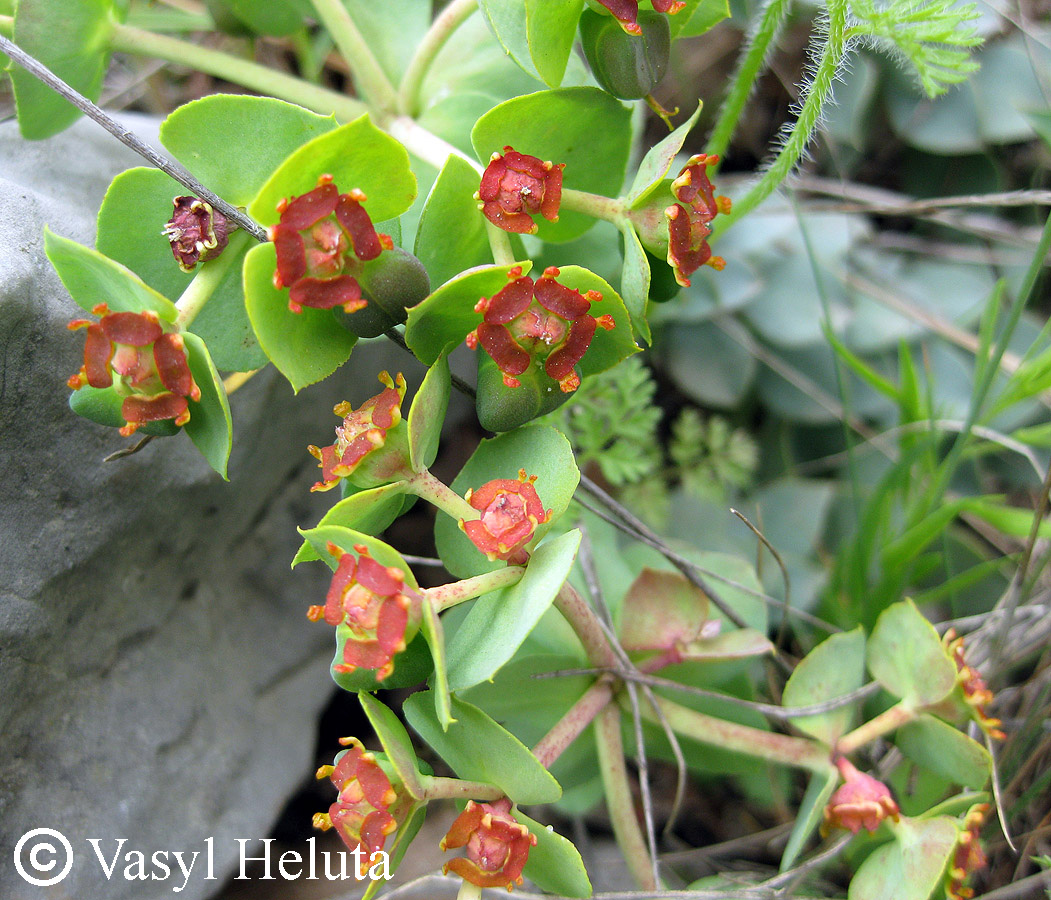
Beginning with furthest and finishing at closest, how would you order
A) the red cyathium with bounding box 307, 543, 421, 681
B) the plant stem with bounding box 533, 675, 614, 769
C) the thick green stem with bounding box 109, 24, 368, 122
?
the thick green stem with bounding box 109, 24, 368, 122 → the plant stem with bounding box 533, 675, 614, 769 → the red cyathium with bounding box 307, 543, 421, 681

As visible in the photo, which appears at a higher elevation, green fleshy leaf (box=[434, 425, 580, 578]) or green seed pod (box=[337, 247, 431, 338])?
green seed pod (box=[337, 247, 431, 338])

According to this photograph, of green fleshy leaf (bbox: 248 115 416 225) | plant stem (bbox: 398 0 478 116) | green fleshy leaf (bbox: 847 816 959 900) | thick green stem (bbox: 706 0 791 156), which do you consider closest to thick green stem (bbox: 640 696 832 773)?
green fleshy leaf (bbox: 847 816 959 900)

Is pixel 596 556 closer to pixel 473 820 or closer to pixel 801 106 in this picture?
pixel 473 820

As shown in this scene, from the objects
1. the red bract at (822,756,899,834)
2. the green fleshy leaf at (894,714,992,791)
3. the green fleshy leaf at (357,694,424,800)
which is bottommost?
the red bract at (822,756,899,834)

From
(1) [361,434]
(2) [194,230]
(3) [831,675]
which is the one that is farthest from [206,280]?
(3) [831,675]

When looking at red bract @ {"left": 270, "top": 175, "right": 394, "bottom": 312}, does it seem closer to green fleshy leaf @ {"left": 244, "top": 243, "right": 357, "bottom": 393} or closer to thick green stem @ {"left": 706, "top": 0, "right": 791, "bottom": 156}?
green fleshy leaf @ {"left": 244, "top": 243, "right": 357, "bottom": 393}

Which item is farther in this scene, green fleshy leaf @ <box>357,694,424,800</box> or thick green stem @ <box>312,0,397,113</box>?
thick green stem @ <box>312,0,397,113</box>
